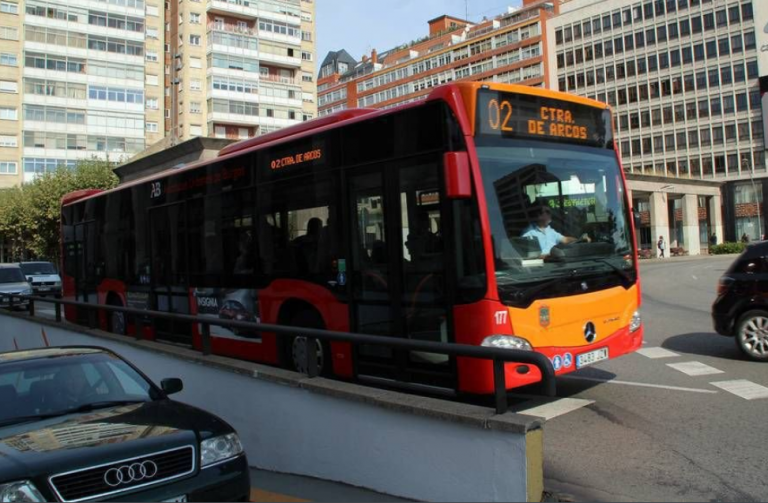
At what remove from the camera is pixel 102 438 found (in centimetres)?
407

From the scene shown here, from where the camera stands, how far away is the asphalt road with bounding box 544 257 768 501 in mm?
4535

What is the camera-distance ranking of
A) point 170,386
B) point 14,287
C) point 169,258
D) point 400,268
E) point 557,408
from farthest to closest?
point 14,287, point 169,258, point 557,408, point 400,268, point 170,386

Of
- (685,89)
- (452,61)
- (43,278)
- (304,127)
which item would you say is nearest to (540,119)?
(304,127)

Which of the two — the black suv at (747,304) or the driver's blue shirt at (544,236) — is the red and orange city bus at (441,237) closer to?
the driver's blue shirt at (544,236)

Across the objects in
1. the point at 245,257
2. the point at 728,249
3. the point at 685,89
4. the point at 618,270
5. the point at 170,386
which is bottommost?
the point at 170,386

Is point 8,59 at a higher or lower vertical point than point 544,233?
higher

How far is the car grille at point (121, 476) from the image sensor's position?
144 inches

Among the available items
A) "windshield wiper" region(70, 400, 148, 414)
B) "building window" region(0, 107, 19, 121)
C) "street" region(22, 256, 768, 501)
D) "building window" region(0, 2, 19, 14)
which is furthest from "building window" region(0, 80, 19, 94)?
"windshield wiper" region(70, 400, 148, 414)

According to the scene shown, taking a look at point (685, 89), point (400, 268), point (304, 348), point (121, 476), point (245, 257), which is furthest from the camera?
point (685, 89)

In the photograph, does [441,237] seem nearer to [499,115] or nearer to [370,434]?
[499,115]

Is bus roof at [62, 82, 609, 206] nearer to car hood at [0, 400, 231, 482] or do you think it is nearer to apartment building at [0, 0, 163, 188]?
car hood at [0, 400, 231, 482]

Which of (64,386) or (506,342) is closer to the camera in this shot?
(64,386)

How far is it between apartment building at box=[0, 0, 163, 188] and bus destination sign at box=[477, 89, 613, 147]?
6005 centimetres

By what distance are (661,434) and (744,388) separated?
234 centimetres
